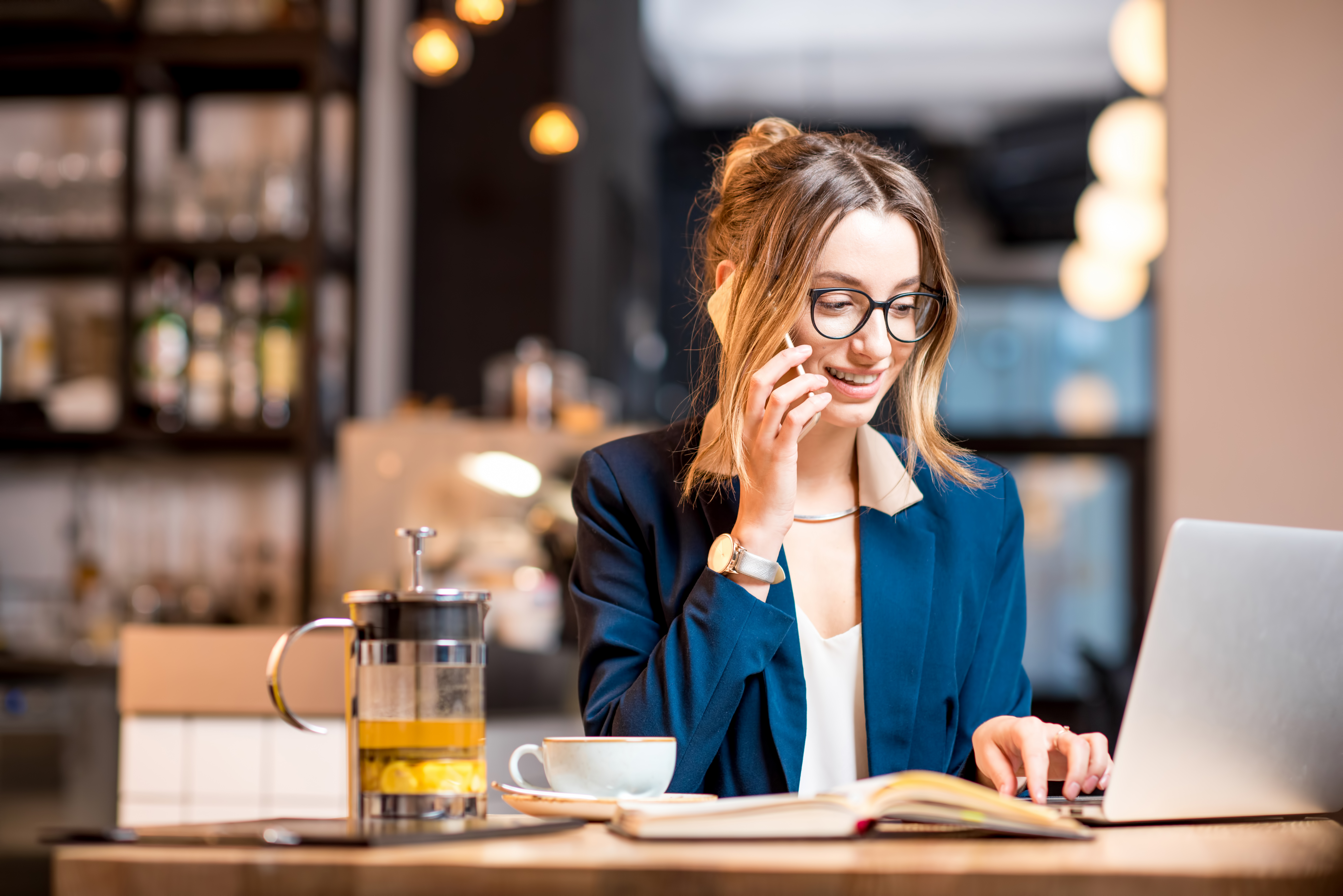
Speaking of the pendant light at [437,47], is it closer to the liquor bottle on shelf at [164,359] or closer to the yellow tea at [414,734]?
the liquor bottle on shelf at [164,359]

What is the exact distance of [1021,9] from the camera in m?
5.07

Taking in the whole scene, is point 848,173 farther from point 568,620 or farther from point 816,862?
point 568,620

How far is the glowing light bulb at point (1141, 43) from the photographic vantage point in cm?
341

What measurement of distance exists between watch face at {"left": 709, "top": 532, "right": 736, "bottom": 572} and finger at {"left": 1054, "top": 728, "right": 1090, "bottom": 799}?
1.05 feet

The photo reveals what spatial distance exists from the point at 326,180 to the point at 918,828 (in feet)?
11.8

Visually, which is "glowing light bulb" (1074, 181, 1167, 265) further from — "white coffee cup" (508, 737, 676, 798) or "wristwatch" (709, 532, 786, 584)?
"white coffee cup" (508, 737, 676, 798)

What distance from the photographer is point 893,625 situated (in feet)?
4.37

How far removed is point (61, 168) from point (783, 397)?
145 inches

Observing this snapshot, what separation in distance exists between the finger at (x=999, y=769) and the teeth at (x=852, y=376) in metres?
0.37

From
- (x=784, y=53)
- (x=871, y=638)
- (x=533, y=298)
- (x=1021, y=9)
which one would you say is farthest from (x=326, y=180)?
(x=871, y=638)

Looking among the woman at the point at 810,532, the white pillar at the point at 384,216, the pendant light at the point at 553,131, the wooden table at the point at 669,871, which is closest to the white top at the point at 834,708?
the woman at the point at 810,532

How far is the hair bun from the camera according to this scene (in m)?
1.45

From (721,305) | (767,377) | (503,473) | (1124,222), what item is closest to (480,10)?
(503,473)

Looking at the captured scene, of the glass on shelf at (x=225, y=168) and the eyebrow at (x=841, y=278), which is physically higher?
the glass on shelf at (x=225, y=168)
